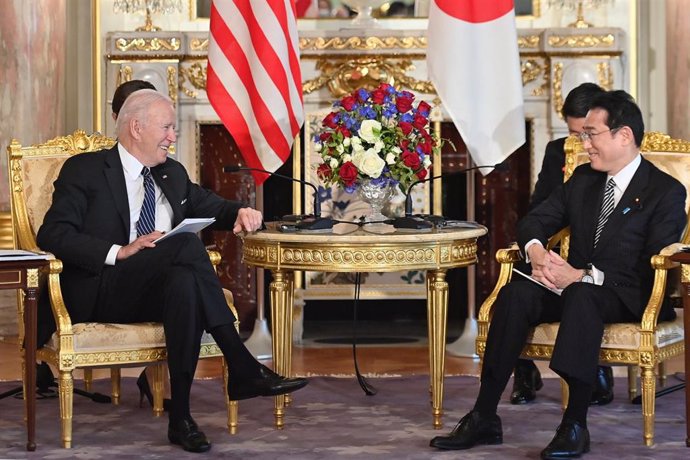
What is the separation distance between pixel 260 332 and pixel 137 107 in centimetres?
256

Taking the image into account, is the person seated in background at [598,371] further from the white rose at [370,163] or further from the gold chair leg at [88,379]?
the gold chair leg at [88,379]

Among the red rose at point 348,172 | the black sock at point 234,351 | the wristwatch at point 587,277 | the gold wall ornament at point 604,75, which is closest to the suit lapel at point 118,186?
the black sock at point 234,351

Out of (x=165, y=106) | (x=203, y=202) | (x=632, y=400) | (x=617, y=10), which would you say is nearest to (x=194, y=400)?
(x=203, y=202)

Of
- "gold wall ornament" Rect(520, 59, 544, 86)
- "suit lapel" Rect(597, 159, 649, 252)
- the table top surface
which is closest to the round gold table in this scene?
the table top surface

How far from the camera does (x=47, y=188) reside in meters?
5.11

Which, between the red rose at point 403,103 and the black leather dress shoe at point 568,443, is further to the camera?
the red rose at point 403,103

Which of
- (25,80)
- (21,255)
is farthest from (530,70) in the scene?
(21,255)

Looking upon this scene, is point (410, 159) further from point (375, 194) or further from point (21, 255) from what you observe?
point (21, 255)

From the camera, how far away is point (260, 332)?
279 inches

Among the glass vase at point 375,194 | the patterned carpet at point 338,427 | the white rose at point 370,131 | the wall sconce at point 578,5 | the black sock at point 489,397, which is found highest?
the wall sconce at point 578,5

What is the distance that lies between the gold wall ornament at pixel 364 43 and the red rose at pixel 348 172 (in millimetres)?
2695

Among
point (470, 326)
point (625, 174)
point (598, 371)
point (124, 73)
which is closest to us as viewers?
point (625, 174)

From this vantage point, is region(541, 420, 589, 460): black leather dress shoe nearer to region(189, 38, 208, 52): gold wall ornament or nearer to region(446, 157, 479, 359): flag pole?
region(446, 157, 479, 359): flag pole

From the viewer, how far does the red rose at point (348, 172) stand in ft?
16.2
